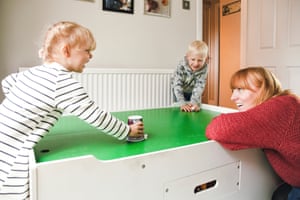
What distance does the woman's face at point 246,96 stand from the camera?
913mm

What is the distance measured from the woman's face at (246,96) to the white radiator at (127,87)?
0.84 m

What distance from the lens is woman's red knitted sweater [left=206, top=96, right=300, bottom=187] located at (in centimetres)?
77

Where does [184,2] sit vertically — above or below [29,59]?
above

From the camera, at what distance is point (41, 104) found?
2.19 feet

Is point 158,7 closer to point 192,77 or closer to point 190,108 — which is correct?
point 192,77

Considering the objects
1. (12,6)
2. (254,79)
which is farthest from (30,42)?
(254,79)

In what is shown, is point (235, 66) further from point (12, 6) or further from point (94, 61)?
point (12, 6)

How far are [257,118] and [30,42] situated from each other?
4.17ft

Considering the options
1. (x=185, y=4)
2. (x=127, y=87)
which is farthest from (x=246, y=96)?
(x=185, y=4)

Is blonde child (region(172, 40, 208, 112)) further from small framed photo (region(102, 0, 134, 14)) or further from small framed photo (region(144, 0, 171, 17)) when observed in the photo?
small framed photo (region(102, 0, 134, 14))

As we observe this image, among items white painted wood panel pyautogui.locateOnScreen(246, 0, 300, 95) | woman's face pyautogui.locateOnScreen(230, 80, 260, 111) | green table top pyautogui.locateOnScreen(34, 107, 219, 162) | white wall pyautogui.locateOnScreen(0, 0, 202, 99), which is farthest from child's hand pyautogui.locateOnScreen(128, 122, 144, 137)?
white painted wood panel pyautogui.locateOnScreen(246, 0, 300, 95)

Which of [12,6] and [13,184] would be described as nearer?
[13,184]

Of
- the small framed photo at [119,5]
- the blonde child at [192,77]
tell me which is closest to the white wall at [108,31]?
the small framed photo at [119,5]

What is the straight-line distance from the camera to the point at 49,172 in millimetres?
569
